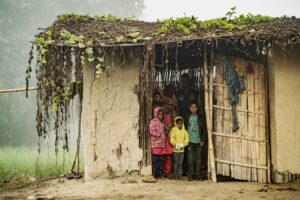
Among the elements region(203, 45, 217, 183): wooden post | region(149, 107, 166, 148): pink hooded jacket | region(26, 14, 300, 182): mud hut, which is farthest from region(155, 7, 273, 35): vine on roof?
region(149, 107, 166, 148): pink hooded jacket

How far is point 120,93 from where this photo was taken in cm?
805

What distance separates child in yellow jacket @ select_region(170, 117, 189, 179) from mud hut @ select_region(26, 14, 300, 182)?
1.72 feet

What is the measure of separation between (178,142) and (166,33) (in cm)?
221

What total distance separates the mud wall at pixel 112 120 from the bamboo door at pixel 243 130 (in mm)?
1602

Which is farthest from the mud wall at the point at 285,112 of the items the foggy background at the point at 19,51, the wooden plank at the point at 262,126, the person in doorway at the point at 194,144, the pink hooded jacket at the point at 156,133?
the foggy background at the point at 19,51

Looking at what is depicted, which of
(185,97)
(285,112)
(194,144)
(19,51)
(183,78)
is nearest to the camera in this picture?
(285,112)

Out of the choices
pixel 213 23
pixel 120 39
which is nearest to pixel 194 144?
pixel 213 23

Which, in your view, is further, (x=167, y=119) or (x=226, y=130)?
(x=167, y=119)

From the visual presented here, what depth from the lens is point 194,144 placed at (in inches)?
323

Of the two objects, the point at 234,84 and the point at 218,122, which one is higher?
the point at 234,84

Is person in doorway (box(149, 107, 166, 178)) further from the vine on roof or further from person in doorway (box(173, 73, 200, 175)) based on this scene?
the vine on roof

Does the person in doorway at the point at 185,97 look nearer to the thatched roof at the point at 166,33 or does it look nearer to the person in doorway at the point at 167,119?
the person in doorway at the point at 167,119

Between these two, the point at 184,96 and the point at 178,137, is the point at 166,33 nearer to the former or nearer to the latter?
the point at 184,96

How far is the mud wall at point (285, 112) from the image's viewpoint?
7.77 meters
